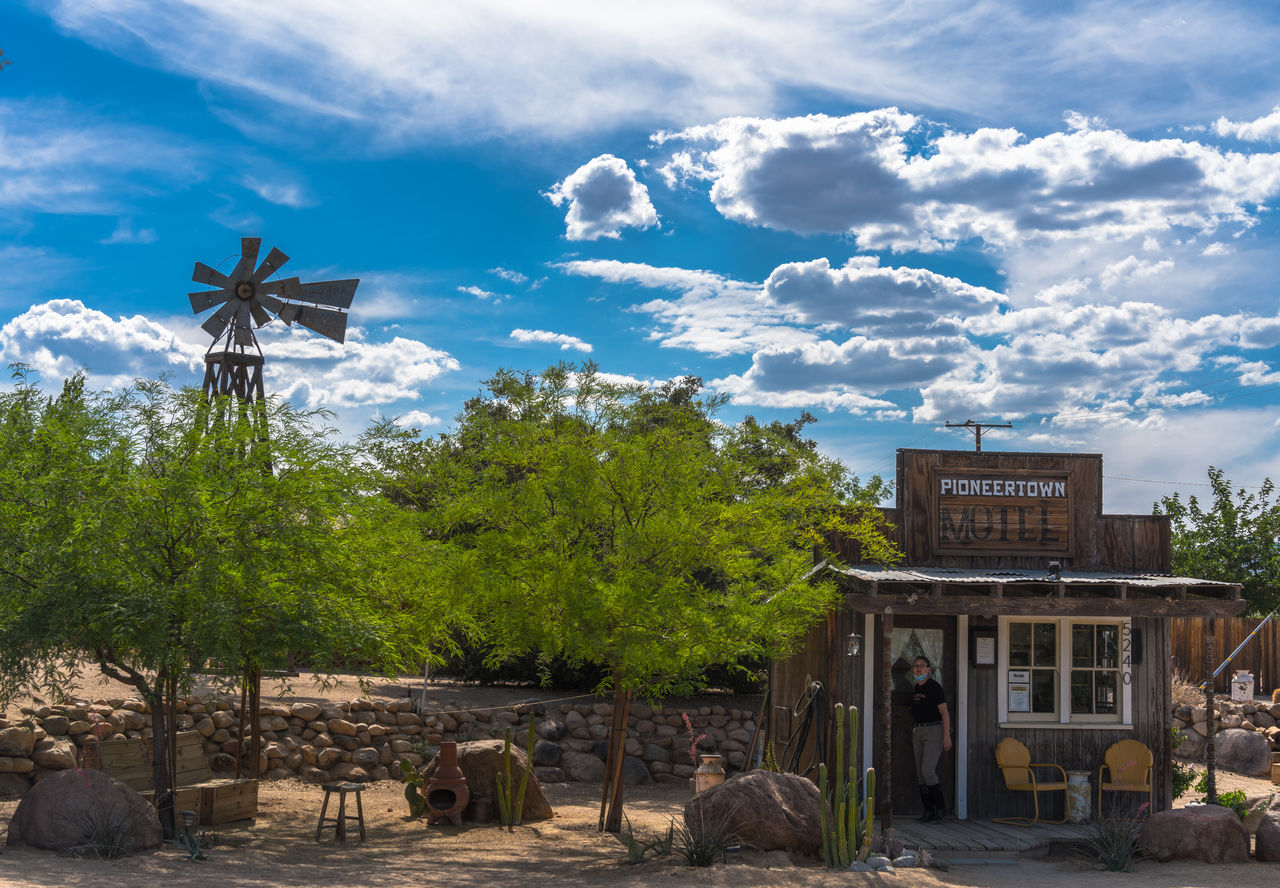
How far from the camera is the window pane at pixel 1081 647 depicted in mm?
12070

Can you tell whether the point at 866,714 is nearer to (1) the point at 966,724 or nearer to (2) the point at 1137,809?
(1) the point at 966,724

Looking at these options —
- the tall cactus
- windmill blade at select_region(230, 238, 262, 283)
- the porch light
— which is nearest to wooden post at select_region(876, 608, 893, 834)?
the porch light

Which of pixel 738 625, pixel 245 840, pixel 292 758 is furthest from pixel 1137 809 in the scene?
pixel 292 758

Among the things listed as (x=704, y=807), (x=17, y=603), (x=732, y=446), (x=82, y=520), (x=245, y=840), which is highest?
(x=732, y=446)

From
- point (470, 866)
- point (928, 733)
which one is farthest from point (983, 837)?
point (470, 866)

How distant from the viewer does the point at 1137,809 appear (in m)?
11.8

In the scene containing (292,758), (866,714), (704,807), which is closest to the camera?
(704,807)

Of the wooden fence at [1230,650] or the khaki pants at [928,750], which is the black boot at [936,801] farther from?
the wooden fence at [1230,650]

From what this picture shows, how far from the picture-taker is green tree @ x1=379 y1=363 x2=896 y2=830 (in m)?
10.5

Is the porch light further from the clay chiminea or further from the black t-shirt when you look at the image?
the clay chiminea

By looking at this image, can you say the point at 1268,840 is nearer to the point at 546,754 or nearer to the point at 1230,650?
the point at 546,754

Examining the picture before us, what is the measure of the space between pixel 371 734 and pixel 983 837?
836cm

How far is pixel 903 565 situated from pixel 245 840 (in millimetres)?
7427

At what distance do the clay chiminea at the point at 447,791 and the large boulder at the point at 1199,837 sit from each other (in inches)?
269
